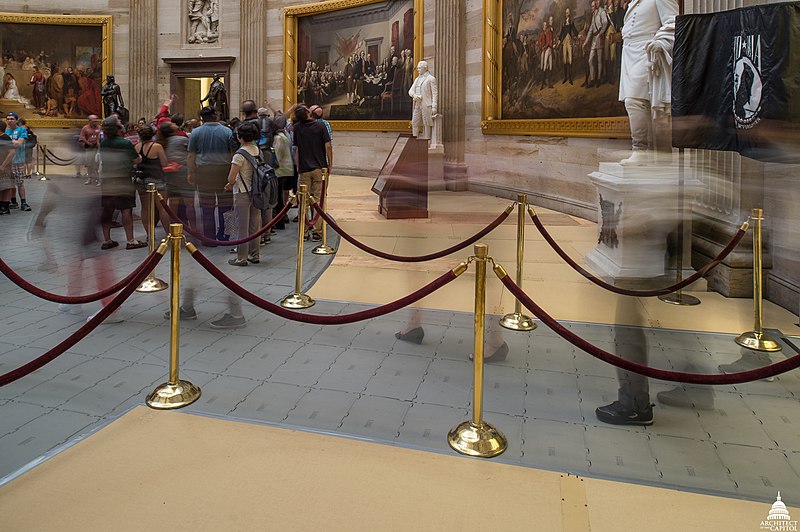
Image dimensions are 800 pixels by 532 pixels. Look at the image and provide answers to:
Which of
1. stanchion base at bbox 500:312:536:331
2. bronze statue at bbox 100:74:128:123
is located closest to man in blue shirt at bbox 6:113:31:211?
bronze statue at bbox 100:74:128:123

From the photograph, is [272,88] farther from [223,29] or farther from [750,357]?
[750,357]

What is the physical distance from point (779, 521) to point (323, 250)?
6.09 meters

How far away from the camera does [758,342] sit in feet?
14.5

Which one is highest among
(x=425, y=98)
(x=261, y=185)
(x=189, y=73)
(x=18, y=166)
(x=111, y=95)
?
(x=189, y=73)

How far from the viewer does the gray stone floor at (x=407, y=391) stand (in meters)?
2.94

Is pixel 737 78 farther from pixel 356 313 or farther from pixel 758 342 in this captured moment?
pixel 356 313

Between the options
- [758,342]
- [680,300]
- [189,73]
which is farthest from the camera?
[189,73]

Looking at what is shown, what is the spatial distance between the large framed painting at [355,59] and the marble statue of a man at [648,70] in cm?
1000

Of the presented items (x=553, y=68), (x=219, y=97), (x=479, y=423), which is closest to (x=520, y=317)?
(x=479, y=423)

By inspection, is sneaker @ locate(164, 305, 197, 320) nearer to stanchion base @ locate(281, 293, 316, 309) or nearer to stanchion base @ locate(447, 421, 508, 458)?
stanchion base @ locate(281, 293, 316, 309)

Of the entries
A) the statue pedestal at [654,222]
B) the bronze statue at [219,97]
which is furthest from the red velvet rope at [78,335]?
the bronze statue at [219,97]

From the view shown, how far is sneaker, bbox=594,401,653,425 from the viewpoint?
328cm

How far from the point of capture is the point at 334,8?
18000 mm

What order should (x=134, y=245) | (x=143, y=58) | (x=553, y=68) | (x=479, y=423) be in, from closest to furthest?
1. (x=479, y=423)
2. (x=134, y=245)
3. (x=553, y=68)
4. (x=143, y=58)
